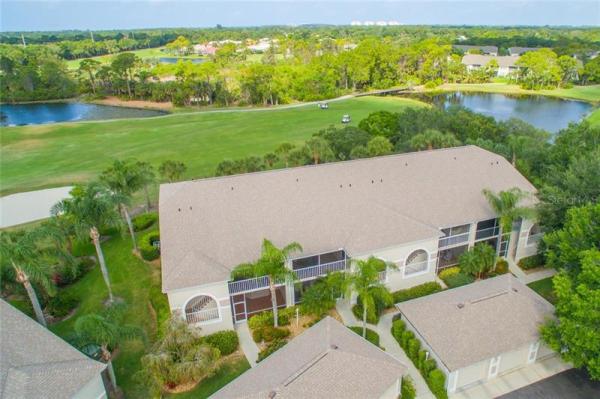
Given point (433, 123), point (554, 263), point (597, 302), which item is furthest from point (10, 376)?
point (433, 123)

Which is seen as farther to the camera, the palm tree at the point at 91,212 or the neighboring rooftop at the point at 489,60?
the neighboring rooftop at the point at 489,60

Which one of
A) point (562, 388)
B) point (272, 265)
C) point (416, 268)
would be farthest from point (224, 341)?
point (562, 388)

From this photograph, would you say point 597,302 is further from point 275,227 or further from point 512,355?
point 275,227

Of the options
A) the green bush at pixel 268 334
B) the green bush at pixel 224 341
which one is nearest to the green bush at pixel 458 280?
the green bush at pixel 268 334

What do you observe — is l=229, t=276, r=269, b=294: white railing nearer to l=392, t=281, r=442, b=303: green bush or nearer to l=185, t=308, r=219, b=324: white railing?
l=185, t=308, r=219, b=324: white railing

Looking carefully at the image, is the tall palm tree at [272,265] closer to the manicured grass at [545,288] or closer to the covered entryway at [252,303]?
the covered entryway at [252,303]

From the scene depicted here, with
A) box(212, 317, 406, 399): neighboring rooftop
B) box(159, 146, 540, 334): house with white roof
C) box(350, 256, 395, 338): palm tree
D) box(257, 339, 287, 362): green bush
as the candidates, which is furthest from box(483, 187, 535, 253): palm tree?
box(257, 339, 287, 362): green bush
